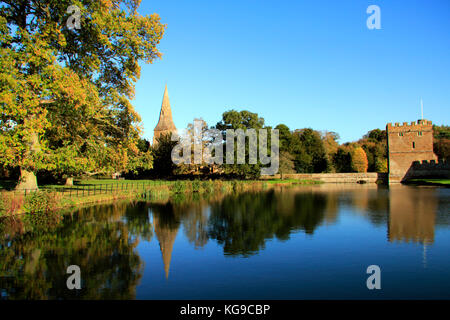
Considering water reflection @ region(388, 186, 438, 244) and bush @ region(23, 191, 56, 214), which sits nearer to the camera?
water reflection @ region(388, 186, 438, 244)

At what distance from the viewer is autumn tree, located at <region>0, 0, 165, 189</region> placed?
1761 cm

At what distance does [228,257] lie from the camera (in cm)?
1026

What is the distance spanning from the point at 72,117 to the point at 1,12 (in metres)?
6.61

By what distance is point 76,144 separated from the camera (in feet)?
69.8

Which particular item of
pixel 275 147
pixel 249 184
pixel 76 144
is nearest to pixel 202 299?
pixel 76 144

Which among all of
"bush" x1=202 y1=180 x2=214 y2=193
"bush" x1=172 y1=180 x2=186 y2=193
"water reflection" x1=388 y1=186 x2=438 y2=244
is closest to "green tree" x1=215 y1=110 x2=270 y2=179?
"bush" x1=202 y1=180 x2=214 y2=193

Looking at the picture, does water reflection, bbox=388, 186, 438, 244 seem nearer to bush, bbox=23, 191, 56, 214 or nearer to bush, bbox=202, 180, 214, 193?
bush, bbox=23, 191, 56, 214

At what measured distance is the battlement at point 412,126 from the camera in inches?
2228

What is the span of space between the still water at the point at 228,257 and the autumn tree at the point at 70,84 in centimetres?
476

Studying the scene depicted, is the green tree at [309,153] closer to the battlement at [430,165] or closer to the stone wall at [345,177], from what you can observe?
the stone wall at [345,177]

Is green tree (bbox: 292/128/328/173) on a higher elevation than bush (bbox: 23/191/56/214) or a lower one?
higher

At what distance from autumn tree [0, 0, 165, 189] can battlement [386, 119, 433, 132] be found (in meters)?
46.9

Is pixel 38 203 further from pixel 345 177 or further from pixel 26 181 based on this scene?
pixel 345 177
